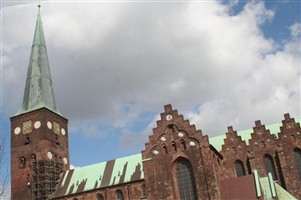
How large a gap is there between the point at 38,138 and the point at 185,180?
27.5 m

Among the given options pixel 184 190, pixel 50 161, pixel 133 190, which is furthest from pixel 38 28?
pixel 184 190

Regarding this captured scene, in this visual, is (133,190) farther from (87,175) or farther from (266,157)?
(266,157)

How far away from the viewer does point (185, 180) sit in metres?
46.0

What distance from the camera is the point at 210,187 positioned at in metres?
44.0

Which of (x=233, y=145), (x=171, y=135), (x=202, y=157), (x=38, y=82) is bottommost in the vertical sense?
(x=202, y=157)

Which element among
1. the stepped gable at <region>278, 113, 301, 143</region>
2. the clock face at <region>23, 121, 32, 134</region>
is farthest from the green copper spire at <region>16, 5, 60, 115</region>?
the stepped gable at <region>278, 113, 301, 143</region>

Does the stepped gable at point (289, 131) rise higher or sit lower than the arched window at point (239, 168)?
higher

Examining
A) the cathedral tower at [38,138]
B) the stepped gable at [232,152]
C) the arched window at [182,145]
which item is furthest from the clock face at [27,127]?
the stepped gable at [232,152]

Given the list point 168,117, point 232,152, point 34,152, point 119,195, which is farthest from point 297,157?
point 34,152

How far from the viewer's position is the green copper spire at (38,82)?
6719cm

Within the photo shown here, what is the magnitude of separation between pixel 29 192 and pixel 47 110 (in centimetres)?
1319

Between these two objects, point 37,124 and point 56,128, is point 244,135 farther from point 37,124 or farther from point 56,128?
point 37,124

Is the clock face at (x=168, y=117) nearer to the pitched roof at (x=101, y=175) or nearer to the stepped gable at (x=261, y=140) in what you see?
the pitched roof at (x=101, y=175)

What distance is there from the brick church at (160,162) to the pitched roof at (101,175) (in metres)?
0.16
